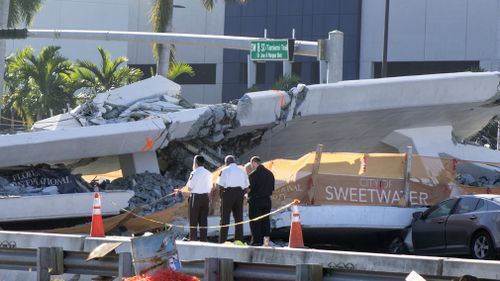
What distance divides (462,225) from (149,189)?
7094 millimetres

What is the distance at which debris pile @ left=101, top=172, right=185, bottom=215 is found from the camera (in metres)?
19.1

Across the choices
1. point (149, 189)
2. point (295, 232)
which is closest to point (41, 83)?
point (149, 189)

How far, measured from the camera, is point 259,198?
623 inches

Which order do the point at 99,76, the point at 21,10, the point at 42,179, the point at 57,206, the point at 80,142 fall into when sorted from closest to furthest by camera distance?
the point at 57,206 → the point at 80,142 → the point at 42,179 → the point at 21,10 → the point at 99,76

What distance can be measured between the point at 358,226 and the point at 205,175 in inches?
161

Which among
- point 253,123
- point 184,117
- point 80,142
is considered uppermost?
point 184,117

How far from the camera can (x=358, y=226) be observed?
720 inches

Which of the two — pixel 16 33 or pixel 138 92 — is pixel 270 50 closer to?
pixel 138 92

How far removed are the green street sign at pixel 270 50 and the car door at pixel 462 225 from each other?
379 inches

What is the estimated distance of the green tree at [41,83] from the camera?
1778 inches

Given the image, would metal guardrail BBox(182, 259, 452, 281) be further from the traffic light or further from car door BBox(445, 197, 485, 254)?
the traffic light

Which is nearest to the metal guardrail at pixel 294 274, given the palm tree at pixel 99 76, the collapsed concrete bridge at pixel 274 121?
the collapsed concrete bridge at pixel 274 121

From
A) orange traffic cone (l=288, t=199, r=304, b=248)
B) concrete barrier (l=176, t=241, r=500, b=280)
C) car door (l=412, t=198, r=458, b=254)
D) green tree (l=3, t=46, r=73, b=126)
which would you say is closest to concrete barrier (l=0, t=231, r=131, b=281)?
concrete barrier (l=176, t=241, r=500, b=280)

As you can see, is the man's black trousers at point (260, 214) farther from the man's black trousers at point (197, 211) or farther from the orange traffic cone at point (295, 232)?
the orange traffic cone at point (295, 232)
